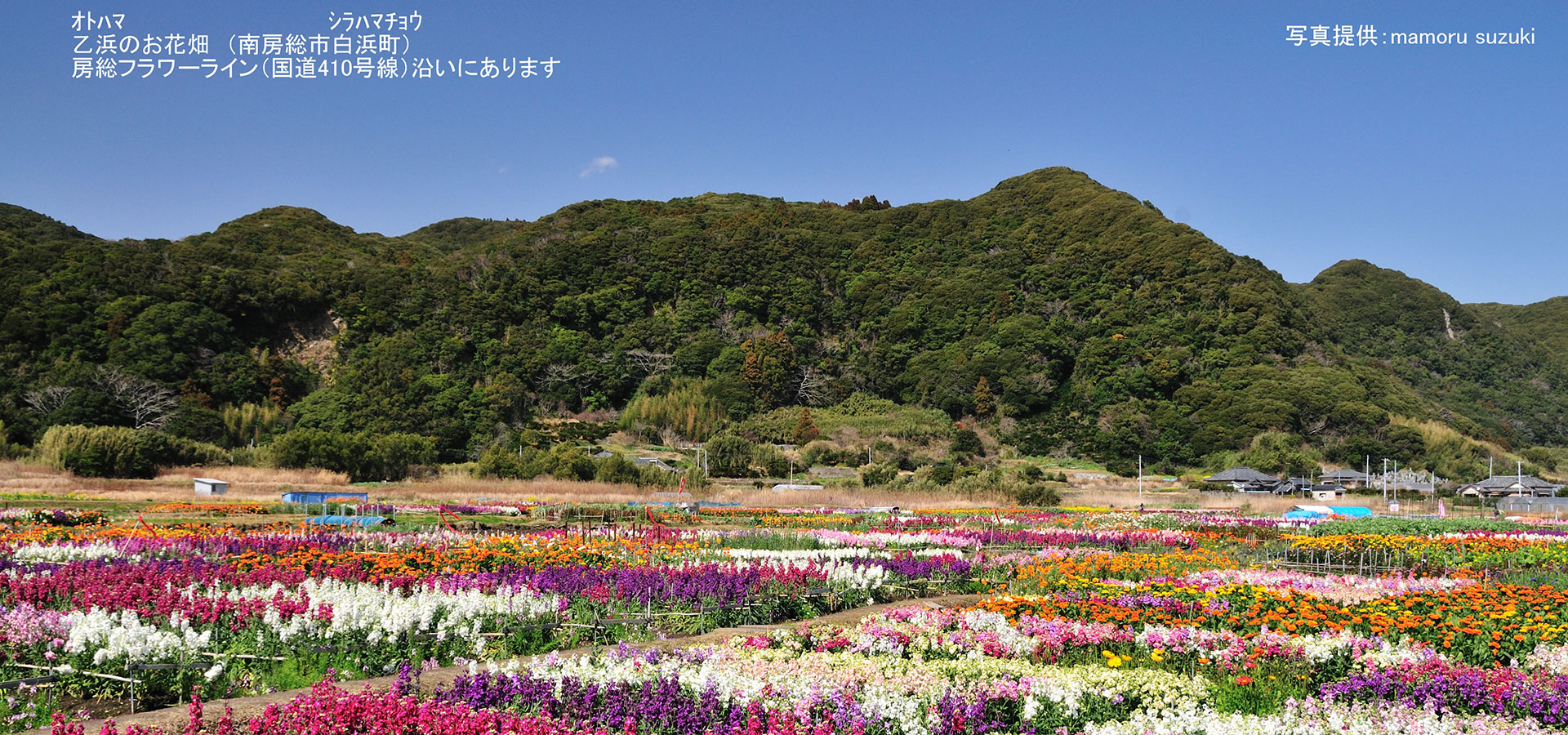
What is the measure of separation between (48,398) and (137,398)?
4946 mm

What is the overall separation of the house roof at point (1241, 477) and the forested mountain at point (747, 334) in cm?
1043

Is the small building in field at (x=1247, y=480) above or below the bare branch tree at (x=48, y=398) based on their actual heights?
below

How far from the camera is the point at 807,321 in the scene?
10081 centimetres

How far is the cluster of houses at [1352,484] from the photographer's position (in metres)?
57.4

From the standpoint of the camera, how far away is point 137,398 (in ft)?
215

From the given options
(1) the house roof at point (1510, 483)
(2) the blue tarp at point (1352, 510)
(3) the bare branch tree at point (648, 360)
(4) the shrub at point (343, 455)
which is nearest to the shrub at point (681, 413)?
(3) the bare branch tree at point (648, 360)

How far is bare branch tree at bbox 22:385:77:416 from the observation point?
209 feet

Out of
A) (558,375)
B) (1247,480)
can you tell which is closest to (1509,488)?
(1247,480)

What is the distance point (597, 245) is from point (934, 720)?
9672 centimetres

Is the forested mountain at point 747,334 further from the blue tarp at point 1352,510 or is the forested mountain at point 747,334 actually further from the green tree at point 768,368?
the blue tarp at point 1352,510

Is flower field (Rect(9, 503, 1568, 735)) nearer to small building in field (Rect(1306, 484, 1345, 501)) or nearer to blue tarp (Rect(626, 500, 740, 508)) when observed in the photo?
blue tarp (Rect(626, 500, 740, 508))

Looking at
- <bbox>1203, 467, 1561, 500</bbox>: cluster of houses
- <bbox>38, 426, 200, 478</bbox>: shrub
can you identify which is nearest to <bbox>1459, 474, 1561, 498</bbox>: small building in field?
<bbox>1203, 467, 1561, 500</bbox>: cluster of houses

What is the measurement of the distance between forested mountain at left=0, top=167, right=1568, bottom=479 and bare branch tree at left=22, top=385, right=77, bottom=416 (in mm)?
127

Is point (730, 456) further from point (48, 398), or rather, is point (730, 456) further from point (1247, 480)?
point (48, 398)
